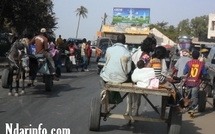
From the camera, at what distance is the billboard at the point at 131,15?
60.2 m

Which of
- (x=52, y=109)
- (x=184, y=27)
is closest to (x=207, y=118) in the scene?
(x=52, y=109)

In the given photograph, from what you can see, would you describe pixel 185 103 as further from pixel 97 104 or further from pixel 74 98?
pixel 74 98

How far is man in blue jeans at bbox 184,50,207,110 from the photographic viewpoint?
11578mm

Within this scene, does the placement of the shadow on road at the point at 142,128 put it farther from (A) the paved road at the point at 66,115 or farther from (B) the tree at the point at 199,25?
(B) the tree at the point at 199,25

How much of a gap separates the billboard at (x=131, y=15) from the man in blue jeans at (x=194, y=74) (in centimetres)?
4853

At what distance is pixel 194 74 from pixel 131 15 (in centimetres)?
5026

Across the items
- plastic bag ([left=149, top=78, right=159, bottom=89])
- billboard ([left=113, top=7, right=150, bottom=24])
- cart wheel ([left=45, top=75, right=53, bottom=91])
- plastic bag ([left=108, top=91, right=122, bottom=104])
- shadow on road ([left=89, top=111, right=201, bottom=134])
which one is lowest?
shadow on road ([left=89, top=111, right=201, bottom=134])

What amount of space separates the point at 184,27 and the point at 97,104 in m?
109

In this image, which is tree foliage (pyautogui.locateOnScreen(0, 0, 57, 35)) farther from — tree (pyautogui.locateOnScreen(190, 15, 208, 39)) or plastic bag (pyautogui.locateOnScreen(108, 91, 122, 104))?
tree (pyautogui.locateOnScreen(190, 15, 208, 39))

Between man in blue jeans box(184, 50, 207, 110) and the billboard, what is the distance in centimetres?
4853

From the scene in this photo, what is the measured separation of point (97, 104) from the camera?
28.2ft

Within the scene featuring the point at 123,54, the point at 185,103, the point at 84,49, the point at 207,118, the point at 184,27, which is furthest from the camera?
the point at 184,27

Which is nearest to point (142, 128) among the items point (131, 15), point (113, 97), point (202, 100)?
Result: point (113, 97)

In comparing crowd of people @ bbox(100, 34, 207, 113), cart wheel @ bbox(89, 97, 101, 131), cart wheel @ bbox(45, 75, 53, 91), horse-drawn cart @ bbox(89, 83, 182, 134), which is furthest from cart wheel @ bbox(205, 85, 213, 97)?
cart wheel @ bbox(89, 97, 101, 131)
